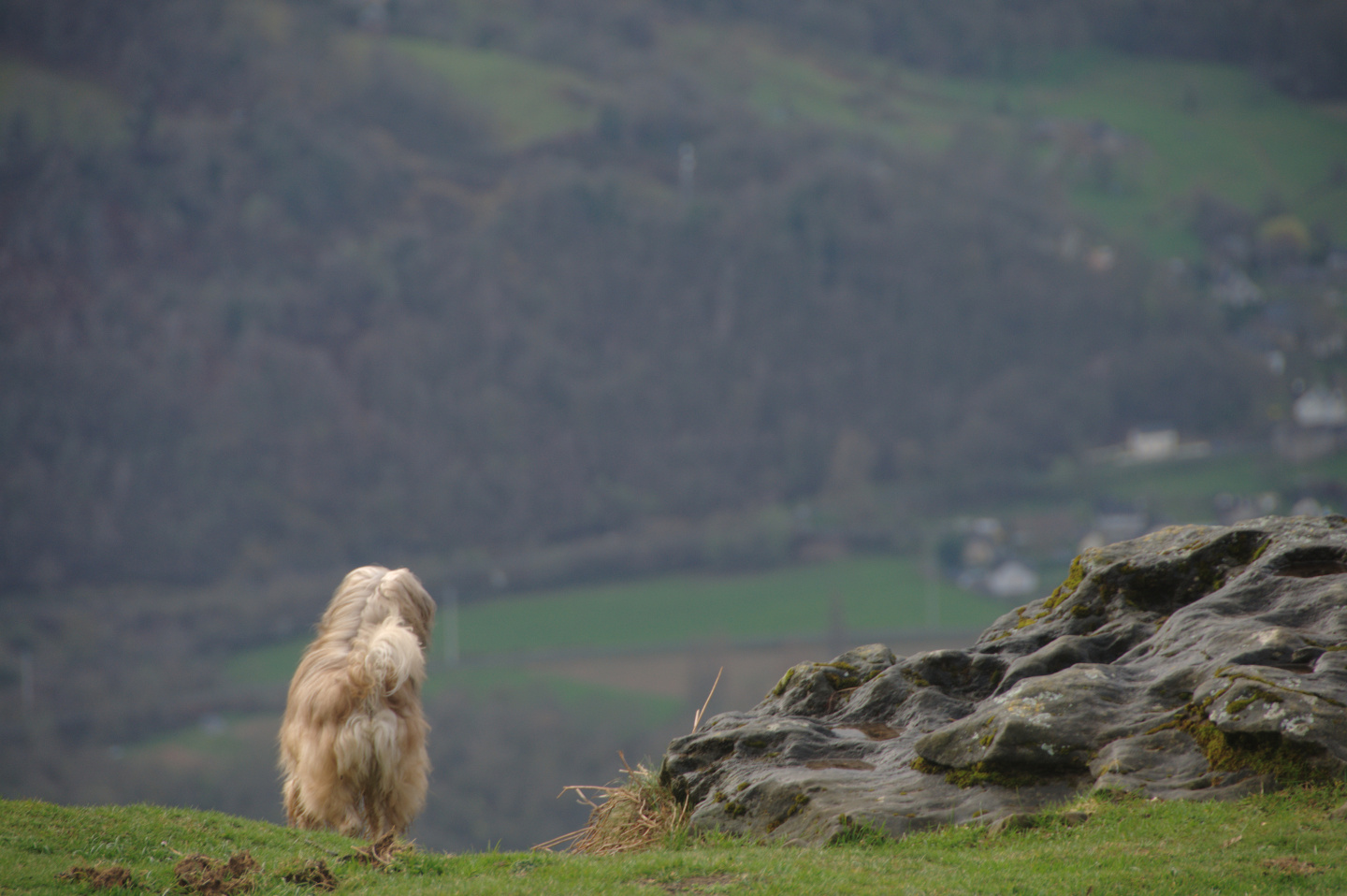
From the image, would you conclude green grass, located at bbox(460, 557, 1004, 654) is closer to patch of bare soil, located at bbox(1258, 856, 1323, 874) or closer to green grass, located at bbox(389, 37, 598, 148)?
green grass, located at bbox(389, 37, 598, 148)

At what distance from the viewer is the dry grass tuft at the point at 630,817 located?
800 centimetres

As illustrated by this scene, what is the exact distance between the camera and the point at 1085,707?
724cm

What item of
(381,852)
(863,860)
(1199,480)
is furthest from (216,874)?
(1199,480)

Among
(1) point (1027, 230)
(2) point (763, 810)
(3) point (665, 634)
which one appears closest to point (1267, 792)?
(2) point (763, 810)

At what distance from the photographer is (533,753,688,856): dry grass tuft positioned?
8.00m

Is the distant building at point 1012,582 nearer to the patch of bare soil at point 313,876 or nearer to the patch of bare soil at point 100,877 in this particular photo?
the patch of bare soil at point 313,876

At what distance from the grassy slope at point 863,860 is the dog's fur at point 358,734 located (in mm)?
978

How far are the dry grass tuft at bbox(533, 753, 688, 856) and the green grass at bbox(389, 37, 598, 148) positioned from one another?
18141 cm

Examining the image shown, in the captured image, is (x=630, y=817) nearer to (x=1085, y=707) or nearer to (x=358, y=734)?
(x=358, y=734)

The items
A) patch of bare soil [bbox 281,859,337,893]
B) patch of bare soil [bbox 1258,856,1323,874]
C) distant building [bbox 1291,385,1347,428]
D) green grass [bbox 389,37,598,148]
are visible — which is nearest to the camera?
patch of bare soil [bbox 1258,856,1323,874]

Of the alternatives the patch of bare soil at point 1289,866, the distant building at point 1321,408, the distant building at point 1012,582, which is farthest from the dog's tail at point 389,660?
the distant building at point 1321,408

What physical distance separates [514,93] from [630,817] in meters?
193

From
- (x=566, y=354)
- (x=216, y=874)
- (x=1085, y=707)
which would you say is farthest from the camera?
(x=566, y=354)

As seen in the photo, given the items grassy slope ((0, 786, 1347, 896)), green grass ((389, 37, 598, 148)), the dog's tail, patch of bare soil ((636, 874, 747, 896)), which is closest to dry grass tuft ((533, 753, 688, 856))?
grassy slope ((0, 786, 1347, 896))
